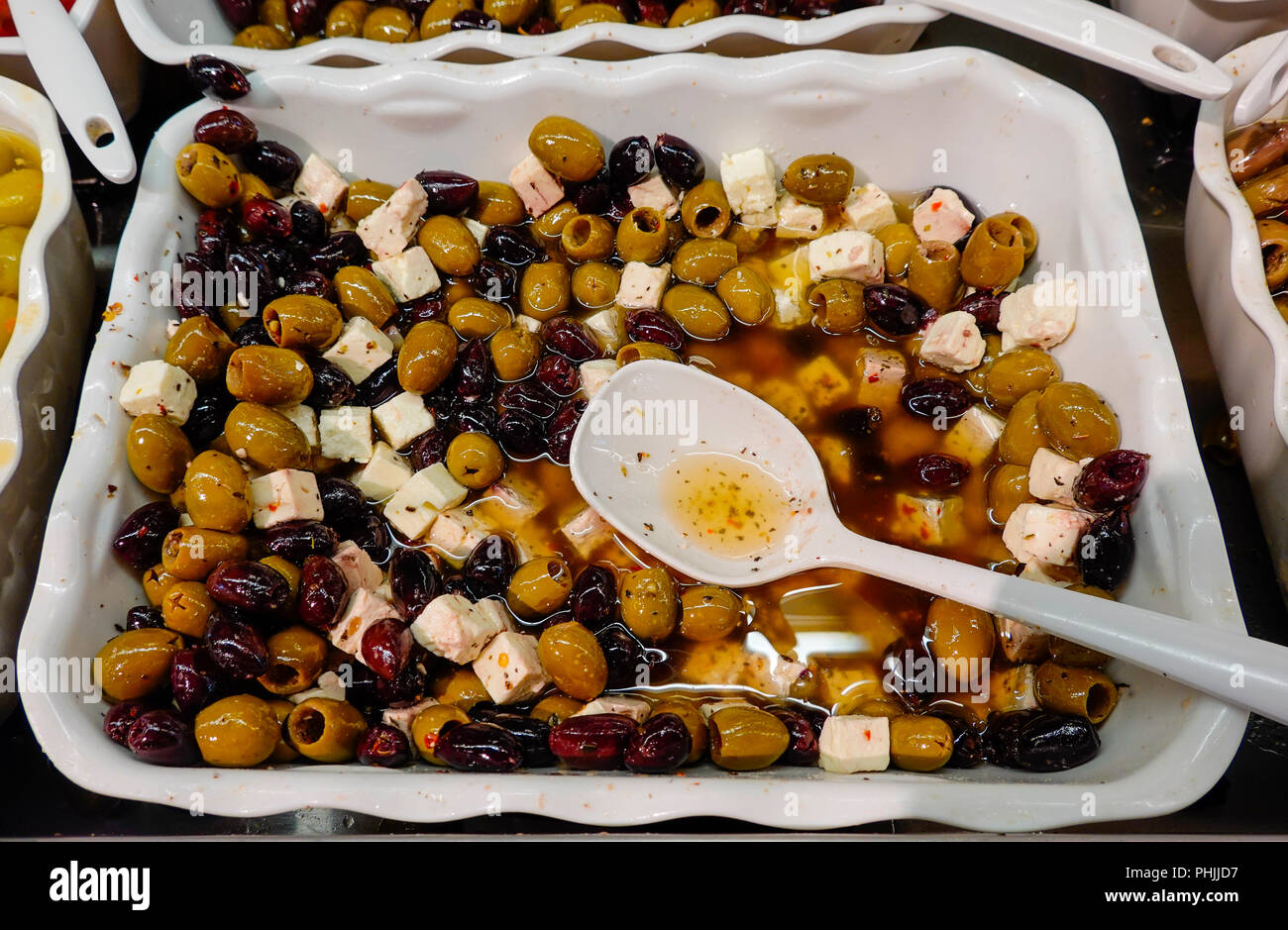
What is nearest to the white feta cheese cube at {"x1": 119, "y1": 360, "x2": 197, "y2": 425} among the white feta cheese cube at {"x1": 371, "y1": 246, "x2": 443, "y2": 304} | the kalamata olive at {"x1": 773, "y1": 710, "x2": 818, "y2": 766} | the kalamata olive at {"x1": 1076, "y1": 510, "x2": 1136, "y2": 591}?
the white feta cheese cube at {"x1": 371, "y1": 246, "x2": 443, "y2": 304}

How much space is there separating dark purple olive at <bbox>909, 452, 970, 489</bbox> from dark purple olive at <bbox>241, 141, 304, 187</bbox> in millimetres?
1204

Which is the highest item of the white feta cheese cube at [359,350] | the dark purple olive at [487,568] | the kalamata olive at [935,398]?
the white feta cheese cube at [359,350]

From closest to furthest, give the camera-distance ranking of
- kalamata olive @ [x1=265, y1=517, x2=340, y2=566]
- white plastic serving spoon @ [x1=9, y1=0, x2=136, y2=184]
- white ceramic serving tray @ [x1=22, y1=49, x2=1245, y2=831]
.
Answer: white ceramic serving tray @ [x1=22, y1=49, x2=1245, y2=831] < kalamata olive @ [x1=265, y1=517, x2=340, y2=566] < white plastic serving spoon @ [x1=9, y1=0, x2=136, y2=184]

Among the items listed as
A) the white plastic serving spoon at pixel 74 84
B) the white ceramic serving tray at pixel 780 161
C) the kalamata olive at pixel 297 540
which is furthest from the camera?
the white plastic serving spoon at pixel 74 84

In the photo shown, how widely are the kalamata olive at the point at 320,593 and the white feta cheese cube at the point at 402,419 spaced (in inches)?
10.1

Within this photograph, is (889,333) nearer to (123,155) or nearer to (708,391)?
(708,391)

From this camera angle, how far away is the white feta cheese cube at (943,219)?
1525mm

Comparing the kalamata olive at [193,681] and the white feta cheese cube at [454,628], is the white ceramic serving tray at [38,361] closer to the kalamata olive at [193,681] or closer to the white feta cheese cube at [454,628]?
the kalamata olive at [193,681]

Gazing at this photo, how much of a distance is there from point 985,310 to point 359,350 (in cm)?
106

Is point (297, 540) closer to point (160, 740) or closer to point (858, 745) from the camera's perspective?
point (160, 740)

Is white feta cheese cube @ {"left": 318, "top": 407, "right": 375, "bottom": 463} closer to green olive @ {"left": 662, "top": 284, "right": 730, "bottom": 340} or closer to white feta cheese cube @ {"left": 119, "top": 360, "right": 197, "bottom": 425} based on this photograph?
white feta cheese cube @ {"left": 119, "top": 360, "right": 197, "bottom": 425}

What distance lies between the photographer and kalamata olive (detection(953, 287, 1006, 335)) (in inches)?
58.9

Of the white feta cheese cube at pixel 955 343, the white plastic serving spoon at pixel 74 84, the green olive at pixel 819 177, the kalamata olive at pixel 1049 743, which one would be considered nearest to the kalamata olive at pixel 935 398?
the white feta cheese cube at pixel 955 343
